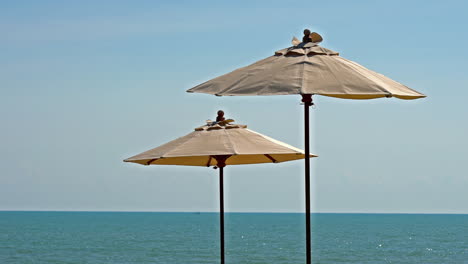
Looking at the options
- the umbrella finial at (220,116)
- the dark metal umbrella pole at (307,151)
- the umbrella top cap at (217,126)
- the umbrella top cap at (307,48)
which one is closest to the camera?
the umbrella top cap at (307,48)

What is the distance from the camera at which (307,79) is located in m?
5.77

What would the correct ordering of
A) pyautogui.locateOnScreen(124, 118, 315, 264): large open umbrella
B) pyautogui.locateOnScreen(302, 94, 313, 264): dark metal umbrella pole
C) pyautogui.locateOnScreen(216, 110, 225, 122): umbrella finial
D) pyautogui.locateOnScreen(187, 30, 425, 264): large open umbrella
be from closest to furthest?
pyautogui.locateOnScreen(187, 30, 425, 264): large open umbrella < pyautogui.locateOnScreen(302, 94, 313, 264): dark metal umbrella pole < pyautogui.locateOnScreen(124, 118, 315, 264): large open umbrella < pyautogui.locateOnScreen(216, 110, 225, 122): umbrella finial

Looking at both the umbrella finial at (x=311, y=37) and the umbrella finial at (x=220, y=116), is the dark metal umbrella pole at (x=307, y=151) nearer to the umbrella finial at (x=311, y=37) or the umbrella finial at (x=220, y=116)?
the umbrella finial at (x=311, y=37)

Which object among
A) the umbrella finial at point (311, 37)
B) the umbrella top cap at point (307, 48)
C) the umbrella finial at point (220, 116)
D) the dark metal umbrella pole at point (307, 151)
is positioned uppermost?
the umbrella finial at point (311, 37)

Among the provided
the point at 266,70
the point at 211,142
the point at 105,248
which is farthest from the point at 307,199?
the point at 105,248

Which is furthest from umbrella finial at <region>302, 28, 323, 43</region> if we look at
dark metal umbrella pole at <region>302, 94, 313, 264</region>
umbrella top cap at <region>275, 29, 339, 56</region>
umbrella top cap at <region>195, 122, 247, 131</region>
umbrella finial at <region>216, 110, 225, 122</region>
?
umbrella finial at <region>216, 110, 225, 122</region>

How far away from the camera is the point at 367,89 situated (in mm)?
5734

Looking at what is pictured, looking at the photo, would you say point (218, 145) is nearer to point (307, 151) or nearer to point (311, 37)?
point (307, 151)

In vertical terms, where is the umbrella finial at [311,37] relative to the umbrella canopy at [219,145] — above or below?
above

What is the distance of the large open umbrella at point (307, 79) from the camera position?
5711 mm

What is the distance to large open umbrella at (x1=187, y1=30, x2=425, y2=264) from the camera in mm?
5711

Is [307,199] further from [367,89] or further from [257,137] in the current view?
[257,137]

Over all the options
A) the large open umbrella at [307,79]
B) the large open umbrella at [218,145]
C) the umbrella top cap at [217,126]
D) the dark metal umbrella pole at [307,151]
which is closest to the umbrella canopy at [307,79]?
the large open umbrella at [307,79]

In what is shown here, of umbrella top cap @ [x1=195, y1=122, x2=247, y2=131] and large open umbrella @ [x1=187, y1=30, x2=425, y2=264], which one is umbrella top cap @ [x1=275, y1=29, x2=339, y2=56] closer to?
large open umbrella @ [x1=187, y1=30, x2=425, y2=264]
